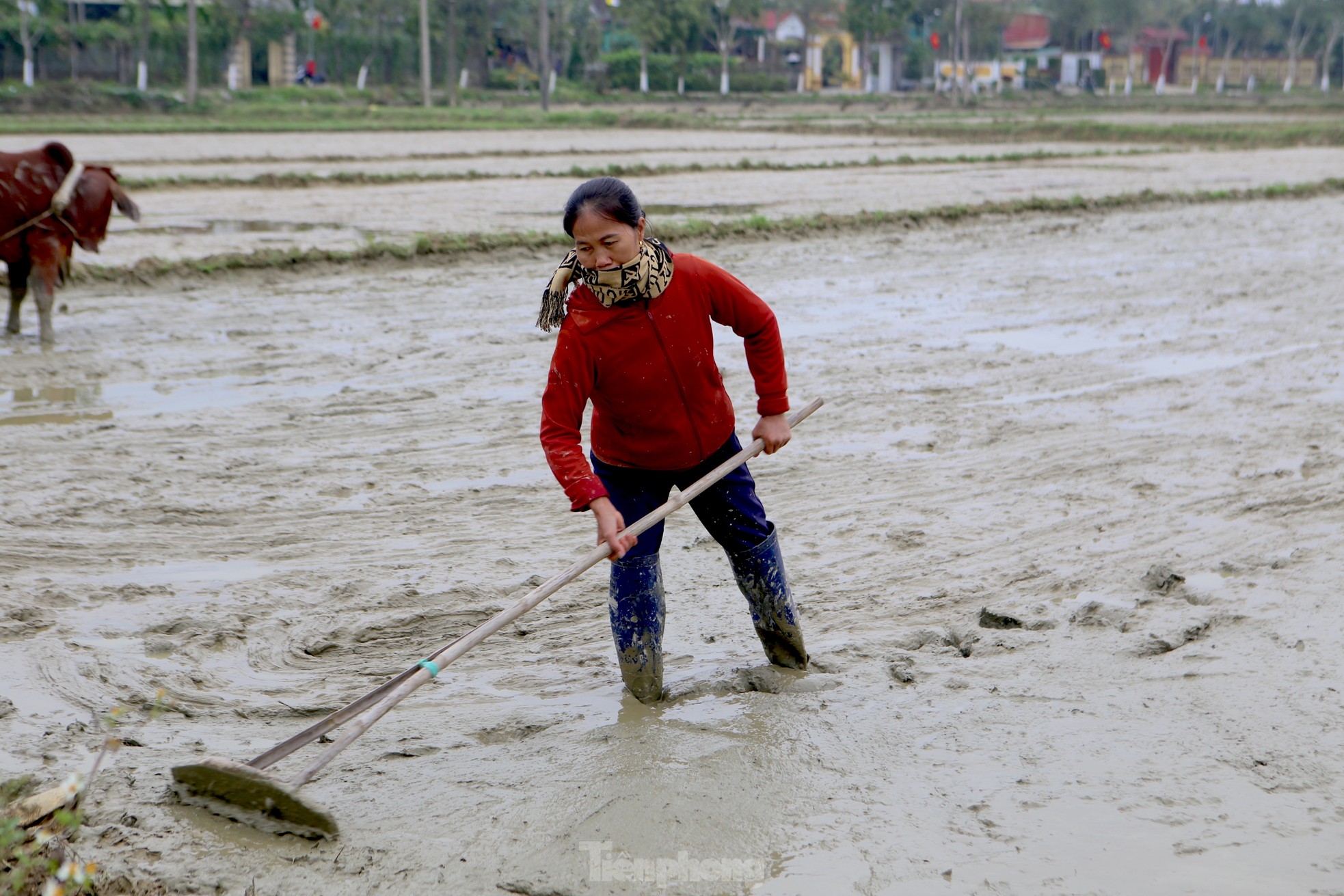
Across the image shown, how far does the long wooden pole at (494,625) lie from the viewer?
101 inches

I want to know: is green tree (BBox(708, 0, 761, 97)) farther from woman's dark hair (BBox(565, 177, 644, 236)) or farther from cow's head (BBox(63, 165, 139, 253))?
woman's dark hair (BBox(565, 177, 644, 236))

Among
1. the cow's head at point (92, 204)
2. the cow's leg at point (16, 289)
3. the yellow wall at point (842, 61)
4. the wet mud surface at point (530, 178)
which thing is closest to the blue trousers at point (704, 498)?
the cow's head at point (92, 204)

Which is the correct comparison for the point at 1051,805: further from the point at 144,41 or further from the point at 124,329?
the point at 144,41

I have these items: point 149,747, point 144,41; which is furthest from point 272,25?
point 149,747

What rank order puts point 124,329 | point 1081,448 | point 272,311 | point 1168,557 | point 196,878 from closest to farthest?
point 196,878
point 1168,557
point 1081,448
point 124,329
point 272,311

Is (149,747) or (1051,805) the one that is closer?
(1051,805)

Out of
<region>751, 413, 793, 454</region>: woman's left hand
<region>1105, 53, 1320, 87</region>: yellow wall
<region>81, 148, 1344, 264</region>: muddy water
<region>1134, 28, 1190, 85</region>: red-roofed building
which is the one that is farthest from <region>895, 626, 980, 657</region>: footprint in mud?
<region>1134, 28, 1190, 85</region>: red-roofed building

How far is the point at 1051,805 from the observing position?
2.59 meters

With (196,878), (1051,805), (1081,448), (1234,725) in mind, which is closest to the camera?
(196,878)

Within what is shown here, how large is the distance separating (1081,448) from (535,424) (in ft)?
8.39

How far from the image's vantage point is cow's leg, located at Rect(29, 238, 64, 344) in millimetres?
7227

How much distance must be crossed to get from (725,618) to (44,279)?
5629 mm

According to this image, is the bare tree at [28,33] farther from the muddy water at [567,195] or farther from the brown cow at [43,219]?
the brown cow at [43,219]

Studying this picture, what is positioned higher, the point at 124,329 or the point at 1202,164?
the point at 1202,164
